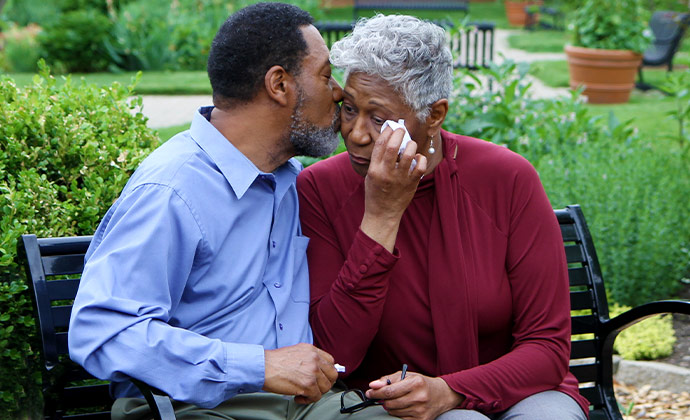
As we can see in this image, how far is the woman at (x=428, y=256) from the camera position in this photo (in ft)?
7.95

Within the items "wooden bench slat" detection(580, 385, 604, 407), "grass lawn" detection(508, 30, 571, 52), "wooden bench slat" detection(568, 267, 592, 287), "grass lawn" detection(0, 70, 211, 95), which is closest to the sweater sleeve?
"wooden bench slat" detection(568, 267, 592, 287)

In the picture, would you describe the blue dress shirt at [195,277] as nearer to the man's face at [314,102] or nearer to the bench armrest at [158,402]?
the bench armrest at [158,402]

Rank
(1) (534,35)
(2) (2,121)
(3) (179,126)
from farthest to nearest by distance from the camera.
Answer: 1. (1) (534,35)
2. (3) (179,126)
3. (2) (2,121)

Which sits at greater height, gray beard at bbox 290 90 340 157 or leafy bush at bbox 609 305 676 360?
gray beard at bbox 290 90 340 157

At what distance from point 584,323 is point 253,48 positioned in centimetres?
160

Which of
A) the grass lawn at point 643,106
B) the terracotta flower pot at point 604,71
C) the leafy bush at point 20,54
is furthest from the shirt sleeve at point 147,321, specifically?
the leafy bush at point 20,54

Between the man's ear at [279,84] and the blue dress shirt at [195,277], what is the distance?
0.21 meters

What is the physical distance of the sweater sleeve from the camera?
243 cm

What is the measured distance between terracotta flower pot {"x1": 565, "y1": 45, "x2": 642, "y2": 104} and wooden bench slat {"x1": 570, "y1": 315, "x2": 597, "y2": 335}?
752 centimetres

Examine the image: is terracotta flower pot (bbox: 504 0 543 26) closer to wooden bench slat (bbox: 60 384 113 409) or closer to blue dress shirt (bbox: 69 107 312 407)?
blue dress shirt (bbox: 69 107 312 407)

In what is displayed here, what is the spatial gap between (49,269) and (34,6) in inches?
612

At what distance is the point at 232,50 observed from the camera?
2.42 meters

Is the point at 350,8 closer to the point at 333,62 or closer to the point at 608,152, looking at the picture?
the point at 608,152

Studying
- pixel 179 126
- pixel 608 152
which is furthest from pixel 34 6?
pixel 608 152
